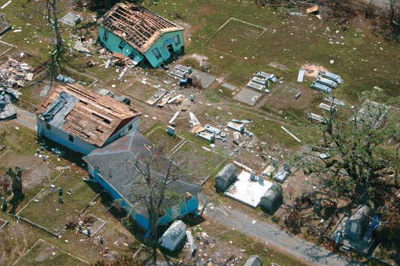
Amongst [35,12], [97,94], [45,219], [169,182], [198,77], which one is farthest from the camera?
[35,12]

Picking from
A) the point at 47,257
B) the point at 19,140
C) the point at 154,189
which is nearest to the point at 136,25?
the point at 19,140

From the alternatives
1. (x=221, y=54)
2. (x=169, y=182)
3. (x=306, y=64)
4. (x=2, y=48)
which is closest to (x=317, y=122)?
(x=306, y=64)

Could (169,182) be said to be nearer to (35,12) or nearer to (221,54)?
(221,54)

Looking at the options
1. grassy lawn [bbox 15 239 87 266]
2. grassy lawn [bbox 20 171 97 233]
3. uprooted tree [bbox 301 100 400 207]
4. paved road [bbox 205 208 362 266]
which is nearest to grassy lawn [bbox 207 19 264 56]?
uprooted tree [bbox 301 100 400 207]

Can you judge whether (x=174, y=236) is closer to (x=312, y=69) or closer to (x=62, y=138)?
(x=62, y=138)

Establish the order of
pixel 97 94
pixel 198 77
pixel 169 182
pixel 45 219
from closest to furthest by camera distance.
A: pixel 169 182
pixel 45 219
pixel 97 94
pixel 198 77

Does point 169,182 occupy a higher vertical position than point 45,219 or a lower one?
higher

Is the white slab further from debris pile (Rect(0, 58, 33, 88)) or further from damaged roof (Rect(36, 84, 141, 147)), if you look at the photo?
debris pile (Rect(0, 58, 33, 88))
